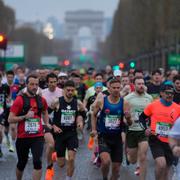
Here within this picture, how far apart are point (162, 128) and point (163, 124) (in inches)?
2.3

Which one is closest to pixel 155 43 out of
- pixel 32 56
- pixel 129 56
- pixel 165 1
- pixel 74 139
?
pixel 165 1

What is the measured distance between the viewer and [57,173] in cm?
1326

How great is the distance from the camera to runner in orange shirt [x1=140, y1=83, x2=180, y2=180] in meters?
10.7

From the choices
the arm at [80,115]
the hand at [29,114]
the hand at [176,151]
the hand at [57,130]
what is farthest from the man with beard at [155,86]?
the hand at [176,151]

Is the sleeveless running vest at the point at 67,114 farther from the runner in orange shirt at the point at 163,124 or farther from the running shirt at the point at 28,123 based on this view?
the runner in orange shirt at the point at 163,124

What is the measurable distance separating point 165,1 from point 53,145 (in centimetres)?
4535

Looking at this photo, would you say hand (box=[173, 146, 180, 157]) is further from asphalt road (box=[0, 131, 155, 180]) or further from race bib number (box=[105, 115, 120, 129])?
asphalt road (box=[0, 131, 155, 180])

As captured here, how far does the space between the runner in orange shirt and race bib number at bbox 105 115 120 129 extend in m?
Answer: 0.56

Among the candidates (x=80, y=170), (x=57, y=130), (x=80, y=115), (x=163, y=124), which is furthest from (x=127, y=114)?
(x=80, y=170)

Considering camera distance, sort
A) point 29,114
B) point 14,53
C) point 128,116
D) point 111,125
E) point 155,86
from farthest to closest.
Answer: point 14,53
point 155,86
point 111,125
point 128,116
point 29,114

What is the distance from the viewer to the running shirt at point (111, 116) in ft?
36.9

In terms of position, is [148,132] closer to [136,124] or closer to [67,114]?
[67,114]

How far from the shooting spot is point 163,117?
424 inches

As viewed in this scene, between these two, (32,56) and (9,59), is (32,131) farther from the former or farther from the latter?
(32,56)
